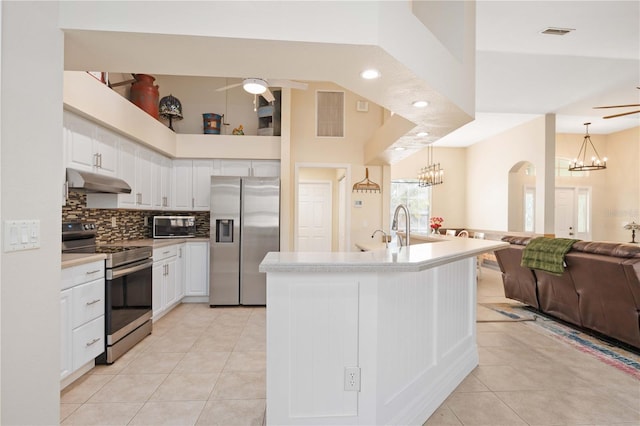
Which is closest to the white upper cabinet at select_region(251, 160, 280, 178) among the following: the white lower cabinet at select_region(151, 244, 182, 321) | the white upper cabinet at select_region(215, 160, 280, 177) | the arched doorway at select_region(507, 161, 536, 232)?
the white upper cabinet at select_region(215, 160, 280, 177)

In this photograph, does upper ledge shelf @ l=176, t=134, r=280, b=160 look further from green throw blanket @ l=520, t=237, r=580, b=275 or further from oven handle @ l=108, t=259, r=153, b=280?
green throw blanket @ l=520, t=237, r=580, b=275

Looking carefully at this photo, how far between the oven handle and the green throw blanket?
13.6 ft

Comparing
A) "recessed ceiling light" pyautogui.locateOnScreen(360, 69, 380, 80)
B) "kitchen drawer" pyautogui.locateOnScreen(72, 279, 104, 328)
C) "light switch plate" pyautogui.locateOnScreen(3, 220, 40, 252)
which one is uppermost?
"recessed ceiling light" pyautogui.locateOnScreen(360, 69, 380, 80)

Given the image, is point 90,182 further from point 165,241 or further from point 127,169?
point 165,241

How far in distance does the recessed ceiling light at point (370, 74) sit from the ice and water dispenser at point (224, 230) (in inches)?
124

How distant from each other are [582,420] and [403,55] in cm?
245

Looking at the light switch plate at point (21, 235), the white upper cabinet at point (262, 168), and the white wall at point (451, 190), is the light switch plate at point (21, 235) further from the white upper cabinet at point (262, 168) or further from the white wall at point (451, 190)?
the white wall at point (451, 190)

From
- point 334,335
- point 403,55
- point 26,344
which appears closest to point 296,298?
point 334,335

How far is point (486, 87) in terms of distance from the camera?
5480 mm

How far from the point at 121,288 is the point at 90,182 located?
938 millimetres

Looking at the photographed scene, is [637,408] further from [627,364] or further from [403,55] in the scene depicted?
[403,55]

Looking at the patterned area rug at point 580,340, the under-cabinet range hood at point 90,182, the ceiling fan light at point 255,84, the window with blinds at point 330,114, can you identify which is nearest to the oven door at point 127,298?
the under-cabinet range hood at point 90,182

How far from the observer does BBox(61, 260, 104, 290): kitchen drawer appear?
2.48 meters

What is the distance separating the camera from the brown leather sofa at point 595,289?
307 cm
